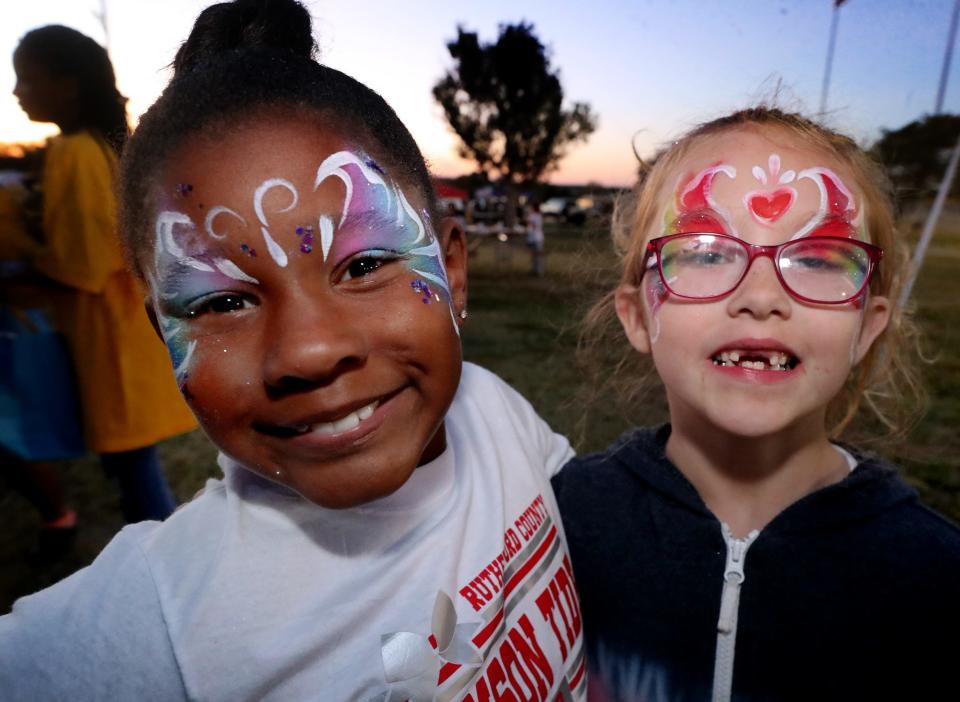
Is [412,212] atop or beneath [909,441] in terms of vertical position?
atop

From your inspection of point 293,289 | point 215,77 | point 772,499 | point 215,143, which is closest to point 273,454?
point 293,289

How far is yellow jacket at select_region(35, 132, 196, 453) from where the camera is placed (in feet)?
7.64

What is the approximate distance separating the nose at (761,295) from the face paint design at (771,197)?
0.10 metres

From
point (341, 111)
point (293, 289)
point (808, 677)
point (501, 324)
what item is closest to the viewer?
point (293, 289)

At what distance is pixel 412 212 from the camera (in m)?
1.08

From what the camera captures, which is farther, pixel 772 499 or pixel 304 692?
pixel 772 499

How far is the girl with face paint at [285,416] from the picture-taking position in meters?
0.87

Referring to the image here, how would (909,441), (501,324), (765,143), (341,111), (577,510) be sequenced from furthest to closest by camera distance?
1. (501,324)
2. (909,441)
3. (577,510)
4. (765,143)
5. (341,111)

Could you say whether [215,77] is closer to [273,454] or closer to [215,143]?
[215,143]

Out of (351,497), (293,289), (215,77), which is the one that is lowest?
(351,497)

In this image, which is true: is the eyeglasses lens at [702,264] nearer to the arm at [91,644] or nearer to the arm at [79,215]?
the arm at [91,644]

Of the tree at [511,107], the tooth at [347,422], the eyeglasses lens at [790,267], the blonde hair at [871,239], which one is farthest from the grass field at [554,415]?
the tree at [511,107]

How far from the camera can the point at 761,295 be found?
1259mm

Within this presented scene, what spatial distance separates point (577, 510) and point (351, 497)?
78cm
